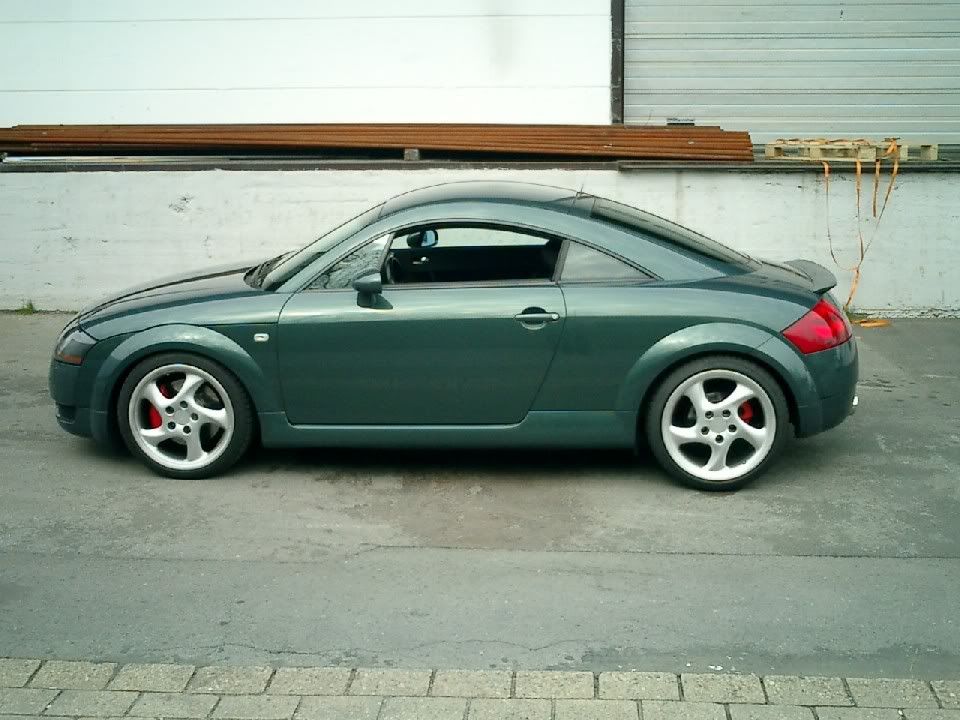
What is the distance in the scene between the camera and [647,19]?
1170 cm

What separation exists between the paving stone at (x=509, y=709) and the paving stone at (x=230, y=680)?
2.33 ft

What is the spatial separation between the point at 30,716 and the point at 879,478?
409 centimetres

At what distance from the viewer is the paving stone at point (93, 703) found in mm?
4031

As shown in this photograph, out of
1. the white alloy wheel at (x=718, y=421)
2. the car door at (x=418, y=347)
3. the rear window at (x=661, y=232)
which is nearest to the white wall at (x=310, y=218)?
the rear window at (x=661, y=232)

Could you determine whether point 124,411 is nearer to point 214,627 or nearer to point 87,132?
point 214,627

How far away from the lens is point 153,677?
4242 millimetres

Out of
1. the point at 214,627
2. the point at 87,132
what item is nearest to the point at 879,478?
the point at 214,627

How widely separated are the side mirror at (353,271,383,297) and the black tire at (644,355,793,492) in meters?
1.39

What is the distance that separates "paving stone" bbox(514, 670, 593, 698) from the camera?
4086 mm

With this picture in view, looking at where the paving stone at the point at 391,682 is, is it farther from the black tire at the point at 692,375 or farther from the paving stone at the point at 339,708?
the black tire at the point at 692,375

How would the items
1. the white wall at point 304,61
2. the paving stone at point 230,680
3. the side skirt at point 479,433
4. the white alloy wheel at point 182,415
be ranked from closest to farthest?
1. the paving stone at point 230,680
2. the side skirt at point 479,433
3. the white alloy wheel at point 182,415
4. the white wall at point 304,61

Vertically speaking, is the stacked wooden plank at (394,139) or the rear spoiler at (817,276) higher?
the stacked wooden plank at (394,139)

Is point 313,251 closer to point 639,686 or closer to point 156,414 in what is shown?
point 156,414

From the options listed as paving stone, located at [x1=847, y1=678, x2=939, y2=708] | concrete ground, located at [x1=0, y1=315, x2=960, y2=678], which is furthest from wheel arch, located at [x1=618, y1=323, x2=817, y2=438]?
paving stone, located at [x1=847, y1=678, x2=939, y2=708]
